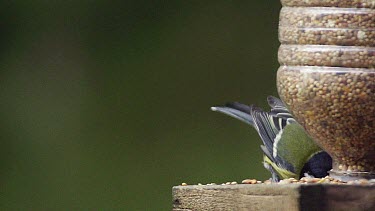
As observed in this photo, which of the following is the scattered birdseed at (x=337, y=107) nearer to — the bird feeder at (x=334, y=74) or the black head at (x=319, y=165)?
the bird feeder at (x=334, y=74)

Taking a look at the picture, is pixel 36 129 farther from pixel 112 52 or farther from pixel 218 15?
pixel 218 15

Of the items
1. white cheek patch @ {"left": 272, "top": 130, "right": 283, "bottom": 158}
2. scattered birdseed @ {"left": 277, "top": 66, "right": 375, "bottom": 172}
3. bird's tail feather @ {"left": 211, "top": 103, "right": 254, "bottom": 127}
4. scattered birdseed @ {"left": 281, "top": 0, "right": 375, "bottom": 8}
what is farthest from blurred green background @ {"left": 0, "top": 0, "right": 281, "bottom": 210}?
scattered birdseed @ {"left": 281, "top": 0, "right": 375, "bottom": 8}

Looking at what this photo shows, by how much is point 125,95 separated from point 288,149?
2596mm

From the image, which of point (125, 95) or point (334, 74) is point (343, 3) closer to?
point (334, 74)

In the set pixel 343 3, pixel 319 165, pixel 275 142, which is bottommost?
pixel 319 165

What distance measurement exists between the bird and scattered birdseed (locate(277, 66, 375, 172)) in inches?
10.8

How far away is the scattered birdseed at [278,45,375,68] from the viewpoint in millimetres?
2656

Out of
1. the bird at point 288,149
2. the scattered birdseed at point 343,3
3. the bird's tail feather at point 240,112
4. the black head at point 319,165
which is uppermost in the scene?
the bird's tail feather at point 240,112

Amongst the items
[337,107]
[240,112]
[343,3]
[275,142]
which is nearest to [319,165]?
[275,142]

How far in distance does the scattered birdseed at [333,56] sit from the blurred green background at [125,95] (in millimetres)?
2907

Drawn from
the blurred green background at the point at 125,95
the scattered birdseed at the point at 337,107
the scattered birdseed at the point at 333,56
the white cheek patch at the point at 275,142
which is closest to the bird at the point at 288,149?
the white cheek patch at the point at 275,142

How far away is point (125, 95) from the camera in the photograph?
618 cm

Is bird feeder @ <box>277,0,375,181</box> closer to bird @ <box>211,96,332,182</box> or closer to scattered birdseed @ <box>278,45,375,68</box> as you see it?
scattered birdseed @ <box>278,45,375,68</box>

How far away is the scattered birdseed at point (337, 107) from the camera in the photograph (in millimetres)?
2678
